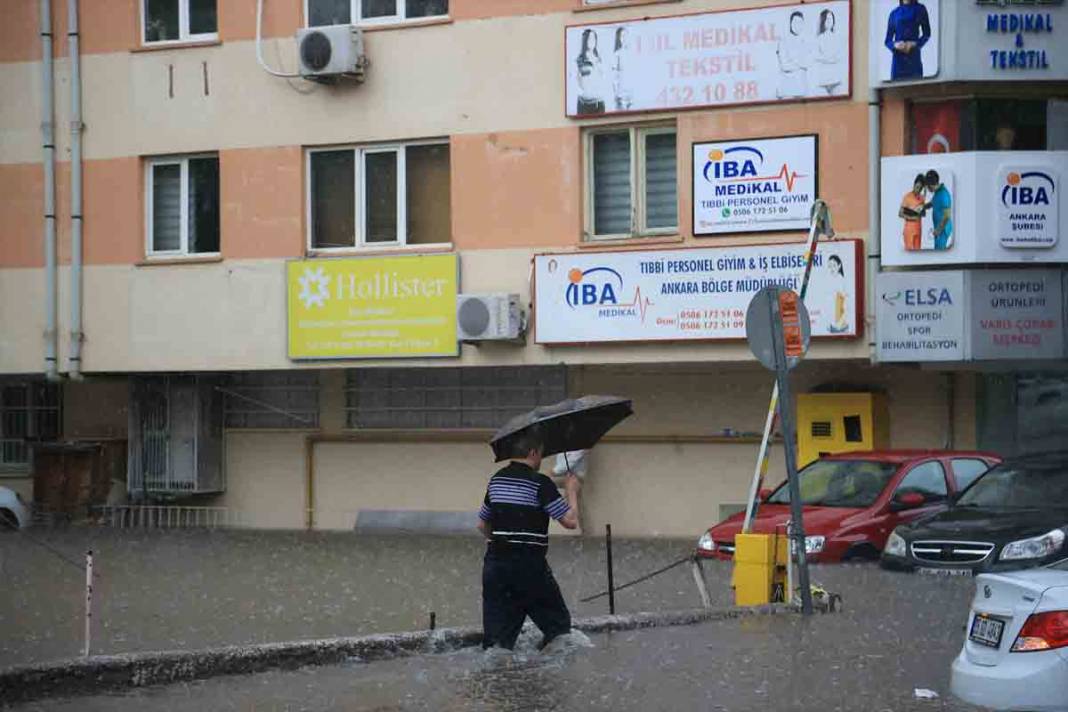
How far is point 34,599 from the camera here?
696 inches

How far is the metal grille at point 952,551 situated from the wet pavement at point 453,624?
0.79 feet

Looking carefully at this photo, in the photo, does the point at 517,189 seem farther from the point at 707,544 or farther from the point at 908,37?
the point at 707,544

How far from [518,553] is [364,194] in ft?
43.3

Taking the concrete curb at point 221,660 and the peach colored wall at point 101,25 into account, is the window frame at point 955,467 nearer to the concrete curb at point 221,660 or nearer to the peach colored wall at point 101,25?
the concrete curb at point 221,660

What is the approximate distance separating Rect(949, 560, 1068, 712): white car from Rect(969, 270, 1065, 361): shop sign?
12834 millimetres

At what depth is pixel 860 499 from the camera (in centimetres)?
1967

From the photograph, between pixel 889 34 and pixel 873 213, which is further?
pixel 873 213

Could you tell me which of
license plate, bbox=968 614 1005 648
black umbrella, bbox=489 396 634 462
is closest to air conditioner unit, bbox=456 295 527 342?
black umbrella, bbox=489 396 634 462

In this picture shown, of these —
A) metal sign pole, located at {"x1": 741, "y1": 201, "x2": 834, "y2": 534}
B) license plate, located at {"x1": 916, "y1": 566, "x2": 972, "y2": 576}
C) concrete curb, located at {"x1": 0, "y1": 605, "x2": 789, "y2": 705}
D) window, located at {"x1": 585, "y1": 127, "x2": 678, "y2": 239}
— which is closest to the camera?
concrete curb, located at {"x1": 0, "y1": 605, "x2": 789, "y2": 705}

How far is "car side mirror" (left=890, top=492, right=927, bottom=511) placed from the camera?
19406 millimetres

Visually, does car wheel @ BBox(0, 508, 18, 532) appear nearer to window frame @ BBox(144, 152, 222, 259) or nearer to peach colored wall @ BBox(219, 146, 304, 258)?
window frame @ BBox(144, 152, 222, 259)

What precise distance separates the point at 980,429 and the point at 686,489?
3.98 meters

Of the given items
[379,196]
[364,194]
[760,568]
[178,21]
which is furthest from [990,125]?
[178,21]

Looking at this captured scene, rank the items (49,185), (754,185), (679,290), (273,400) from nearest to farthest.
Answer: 1. (754,185)
2. (679,290)
3. (49,185)
4. (273,400)
